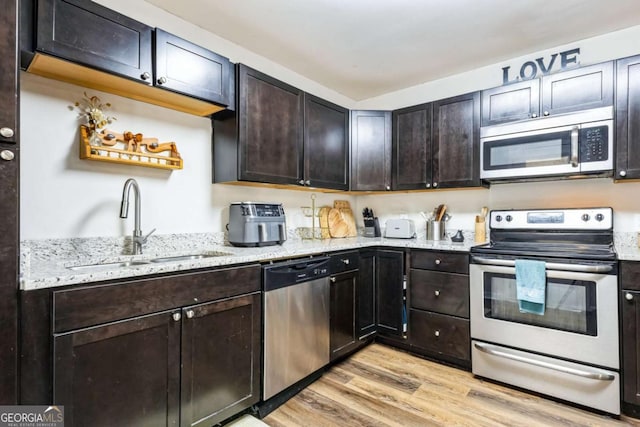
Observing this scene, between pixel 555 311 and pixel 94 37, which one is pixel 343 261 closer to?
pixel 555 311

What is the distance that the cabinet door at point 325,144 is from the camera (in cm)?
272

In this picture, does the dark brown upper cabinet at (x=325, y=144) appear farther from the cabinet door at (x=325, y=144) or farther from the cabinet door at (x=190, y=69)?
the cabinet door at (x=190, y=69)

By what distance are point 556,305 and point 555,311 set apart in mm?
39

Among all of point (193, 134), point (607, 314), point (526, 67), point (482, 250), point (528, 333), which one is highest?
point (526, 67)

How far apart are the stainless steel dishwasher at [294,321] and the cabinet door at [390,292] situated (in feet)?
2.28

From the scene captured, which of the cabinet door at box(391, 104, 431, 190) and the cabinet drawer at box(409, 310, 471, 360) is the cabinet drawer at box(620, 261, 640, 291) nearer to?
the cabinet drawer at box(409, 310, 471, 360)

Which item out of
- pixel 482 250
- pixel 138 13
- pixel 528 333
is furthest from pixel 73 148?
pixel 528 333

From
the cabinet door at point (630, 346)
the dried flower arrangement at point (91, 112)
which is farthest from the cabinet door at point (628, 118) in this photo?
the dried flower arrangement at point (91, 112)

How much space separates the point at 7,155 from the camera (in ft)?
3.68

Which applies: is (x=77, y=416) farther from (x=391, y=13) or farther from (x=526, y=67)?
(x=526, y=67)

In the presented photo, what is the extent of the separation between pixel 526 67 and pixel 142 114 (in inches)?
116

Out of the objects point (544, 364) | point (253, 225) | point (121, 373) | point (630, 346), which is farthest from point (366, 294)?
point (121, 373)

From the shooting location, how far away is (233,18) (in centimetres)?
220

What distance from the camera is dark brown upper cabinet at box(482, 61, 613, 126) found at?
215cm
